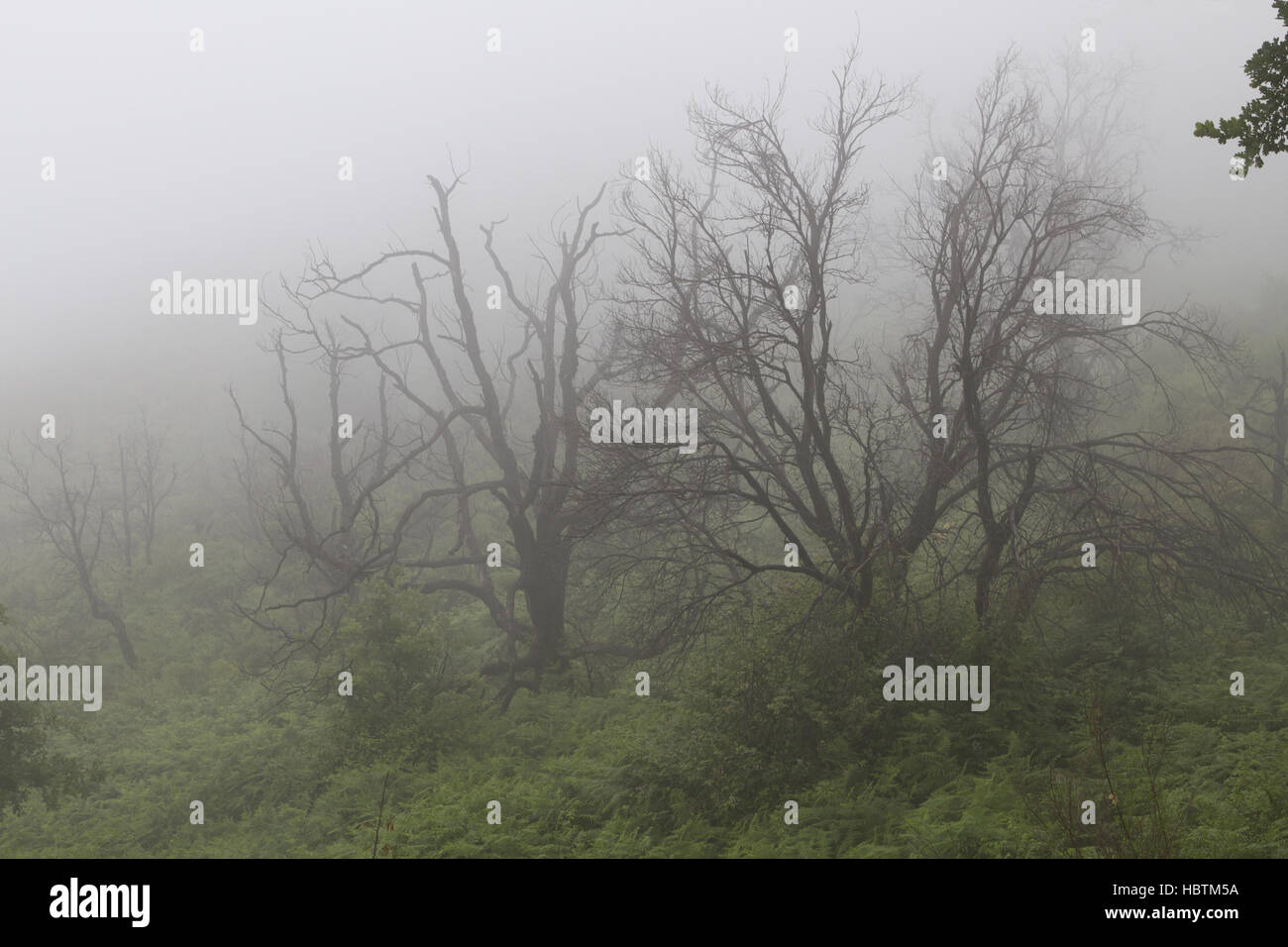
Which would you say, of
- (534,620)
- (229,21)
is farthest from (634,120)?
(229,21)

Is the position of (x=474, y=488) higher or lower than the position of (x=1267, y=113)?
lower

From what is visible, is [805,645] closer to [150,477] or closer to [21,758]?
[21,758]

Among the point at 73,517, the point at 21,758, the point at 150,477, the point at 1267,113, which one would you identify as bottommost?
the point at 21,758

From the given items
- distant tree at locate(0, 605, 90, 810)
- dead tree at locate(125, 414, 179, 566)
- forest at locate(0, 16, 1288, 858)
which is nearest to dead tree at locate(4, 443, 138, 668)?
dead tree at locate(125, 414, 179, 566)

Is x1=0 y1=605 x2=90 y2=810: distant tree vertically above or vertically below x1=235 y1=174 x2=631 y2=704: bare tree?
below

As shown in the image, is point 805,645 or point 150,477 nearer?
point 805,645

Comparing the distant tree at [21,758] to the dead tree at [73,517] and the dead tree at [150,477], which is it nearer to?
the dead tree at [73,517]

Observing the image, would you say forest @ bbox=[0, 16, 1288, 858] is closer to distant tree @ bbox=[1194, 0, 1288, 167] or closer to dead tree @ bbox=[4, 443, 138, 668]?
distant tree @ bbox=[1194, 0, 1288, 167]

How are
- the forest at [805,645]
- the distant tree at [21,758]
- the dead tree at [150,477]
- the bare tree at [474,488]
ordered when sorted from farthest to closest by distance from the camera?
the dead tree at [150,477] → the bare tree at [474,488] → the distant tree at [21,758] → the forest at [805,645]

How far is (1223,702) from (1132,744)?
1395 millimetres

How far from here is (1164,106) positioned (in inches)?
2514

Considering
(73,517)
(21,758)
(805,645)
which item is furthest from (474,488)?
(73,517)

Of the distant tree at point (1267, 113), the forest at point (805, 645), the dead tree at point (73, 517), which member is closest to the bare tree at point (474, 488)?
the forest at point (805, 645)
